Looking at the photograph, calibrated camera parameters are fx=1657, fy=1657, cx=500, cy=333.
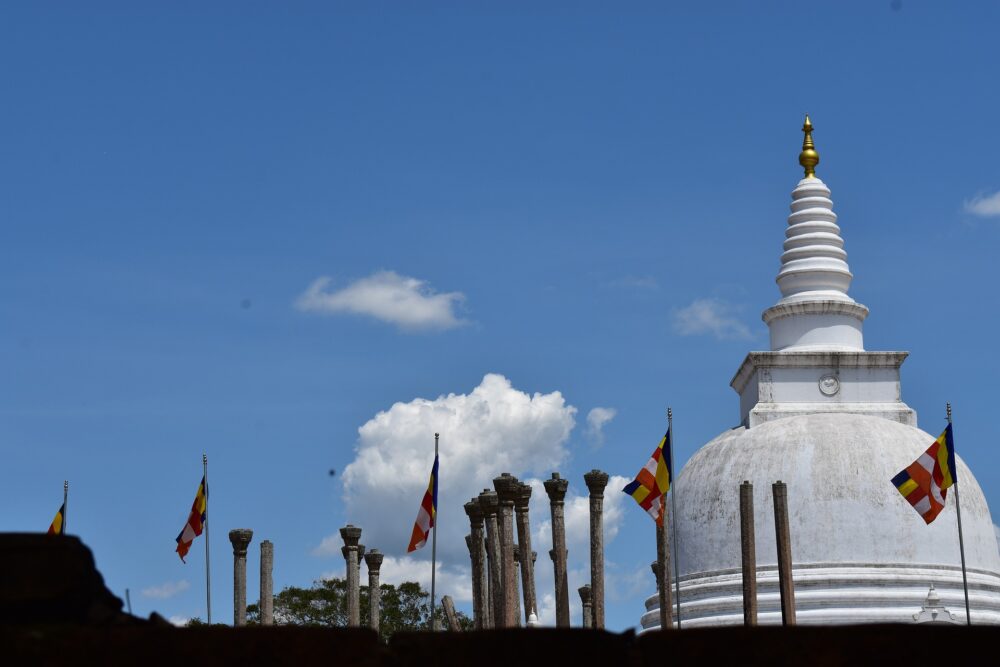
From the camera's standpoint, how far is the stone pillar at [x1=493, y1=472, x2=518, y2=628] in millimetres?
32562

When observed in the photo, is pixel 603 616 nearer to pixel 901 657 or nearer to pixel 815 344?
pixel 815 344

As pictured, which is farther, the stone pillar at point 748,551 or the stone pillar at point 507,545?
the stone pillar at point 748,551

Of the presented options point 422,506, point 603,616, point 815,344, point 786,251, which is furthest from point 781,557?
point 786,251

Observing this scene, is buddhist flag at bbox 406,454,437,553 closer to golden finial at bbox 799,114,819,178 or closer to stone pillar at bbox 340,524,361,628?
stone pillar at bbox 340,524,361,628

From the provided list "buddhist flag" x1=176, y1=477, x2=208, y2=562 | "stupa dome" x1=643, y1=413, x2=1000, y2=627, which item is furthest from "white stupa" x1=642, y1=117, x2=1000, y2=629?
"buddhist flag" x1=176, y1=477, x2=208, y2=562

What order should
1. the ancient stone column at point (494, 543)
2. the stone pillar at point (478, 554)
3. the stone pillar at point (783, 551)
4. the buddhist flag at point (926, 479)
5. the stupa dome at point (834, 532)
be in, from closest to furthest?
1. the stone pillar at point (783, 551)
2. the ancient stone column at point (494, 543)
3. the buddhist flag at point (926, 479)
4. the stone pillar at point (478, 554)
5. the stupa dome at point (834, 532)

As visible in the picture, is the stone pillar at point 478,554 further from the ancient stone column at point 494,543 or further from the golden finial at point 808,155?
the golden finial at point 808,155

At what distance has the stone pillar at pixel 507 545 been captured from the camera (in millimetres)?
32562

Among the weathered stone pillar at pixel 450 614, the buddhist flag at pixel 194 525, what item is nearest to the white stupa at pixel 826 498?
the weathered stone pillar at pixel 450 614

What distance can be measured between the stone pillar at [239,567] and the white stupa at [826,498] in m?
12.3

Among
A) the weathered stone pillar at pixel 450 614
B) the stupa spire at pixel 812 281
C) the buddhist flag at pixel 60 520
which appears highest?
the stupa spire at pixel 812 281

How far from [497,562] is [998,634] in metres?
29.4

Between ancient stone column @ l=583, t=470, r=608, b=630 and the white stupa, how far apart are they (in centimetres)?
927

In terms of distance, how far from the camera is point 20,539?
6.19m
